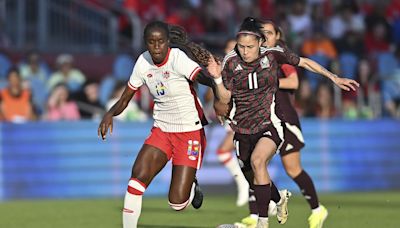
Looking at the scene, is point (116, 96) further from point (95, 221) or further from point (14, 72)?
point (95, 221)

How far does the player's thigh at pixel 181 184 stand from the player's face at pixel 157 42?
1217 mm

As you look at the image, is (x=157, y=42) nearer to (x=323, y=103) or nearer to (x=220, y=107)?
(x=220, y=107)

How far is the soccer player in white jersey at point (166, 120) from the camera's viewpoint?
10359 mm

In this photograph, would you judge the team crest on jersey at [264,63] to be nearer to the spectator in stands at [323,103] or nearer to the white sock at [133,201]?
the white sock at [133,201]

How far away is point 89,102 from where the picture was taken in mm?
20047

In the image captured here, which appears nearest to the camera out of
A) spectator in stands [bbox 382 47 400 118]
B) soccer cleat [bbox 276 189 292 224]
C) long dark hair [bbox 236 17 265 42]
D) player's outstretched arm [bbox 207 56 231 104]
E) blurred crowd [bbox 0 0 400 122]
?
player's outstretched arm [bbox 207 56 231 104]

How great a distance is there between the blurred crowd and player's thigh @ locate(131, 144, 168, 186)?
8.27 meters

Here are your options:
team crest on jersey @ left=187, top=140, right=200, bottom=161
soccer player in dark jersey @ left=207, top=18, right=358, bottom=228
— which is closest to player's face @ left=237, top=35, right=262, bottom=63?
soccer player in dark jersey @ left=207, top=18, right=358, bottom=228

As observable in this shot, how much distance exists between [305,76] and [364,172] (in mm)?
3038

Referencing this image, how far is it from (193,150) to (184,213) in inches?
148

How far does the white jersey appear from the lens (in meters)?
10.5

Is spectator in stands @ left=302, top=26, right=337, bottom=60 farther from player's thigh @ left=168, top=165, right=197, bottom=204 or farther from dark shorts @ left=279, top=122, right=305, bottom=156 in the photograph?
player's thigh @ left=168, top=165, right=197, bottom=204

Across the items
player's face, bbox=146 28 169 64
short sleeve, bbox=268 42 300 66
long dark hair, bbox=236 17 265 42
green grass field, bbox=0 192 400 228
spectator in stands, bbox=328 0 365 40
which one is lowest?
green grass field, bbox=0 192 400 228

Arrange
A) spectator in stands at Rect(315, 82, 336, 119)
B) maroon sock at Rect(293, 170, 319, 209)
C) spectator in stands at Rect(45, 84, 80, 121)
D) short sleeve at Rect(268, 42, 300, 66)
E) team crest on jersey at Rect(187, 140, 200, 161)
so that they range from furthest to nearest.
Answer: spectator in stands at Rect(315, 82, 336, 119) → spectator in stands at Rect(45, 84, 80, 121) → maroon sock at Rect(293, 170, 319, 209) → short sleeve at Rect(268, 42, 300, 66) → team crest on jersey at Rect(187, 140, 200, 161)
